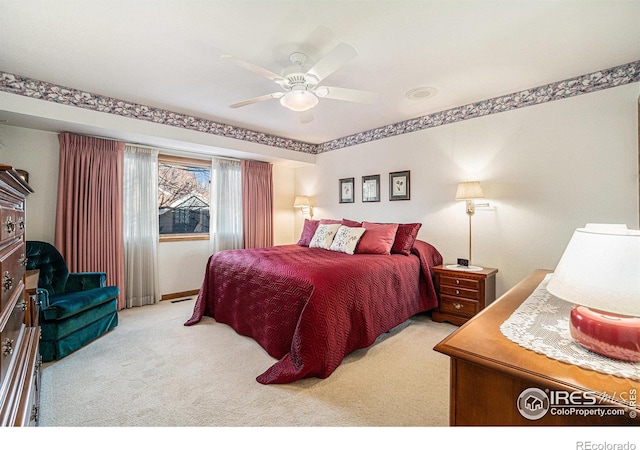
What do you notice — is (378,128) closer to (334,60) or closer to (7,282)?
(334,60)

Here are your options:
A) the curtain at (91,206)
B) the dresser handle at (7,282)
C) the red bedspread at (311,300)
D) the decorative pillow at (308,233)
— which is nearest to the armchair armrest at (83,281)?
the curtain at (91,206)

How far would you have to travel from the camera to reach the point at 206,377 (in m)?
2.06

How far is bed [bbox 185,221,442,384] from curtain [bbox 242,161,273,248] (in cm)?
147

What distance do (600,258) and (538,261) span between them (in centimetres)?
260

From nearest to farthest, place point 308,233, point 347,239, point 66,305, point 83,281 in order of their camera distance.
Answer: point 66,305 → point 83,281 → point 347,239 → point 308,233

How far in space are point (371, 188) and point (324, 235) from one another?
3.87 feet

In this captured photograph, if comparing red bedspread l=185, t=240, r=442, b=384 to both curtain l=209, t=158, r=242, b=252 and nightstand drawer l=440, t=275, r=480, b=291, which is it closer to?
nightstand drawer l=440, t=275, r=480, b=291

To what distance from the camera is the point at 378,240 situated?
3270mm

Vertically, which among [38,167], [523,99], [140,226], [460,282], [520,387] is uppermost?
[523,99]

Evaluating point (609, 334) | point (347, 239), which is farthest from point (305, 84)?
point (609, 334)

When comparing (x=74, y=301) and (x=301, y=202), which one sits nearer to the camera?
(x=74, y=301)

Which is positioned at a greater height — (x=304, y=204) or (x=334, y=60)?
(x=334, y=60)

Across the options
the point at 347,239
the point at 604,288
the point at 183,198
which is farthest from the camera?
the point at 183,198

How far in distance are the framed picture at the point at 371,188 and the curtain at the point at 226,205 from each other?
6.69ft
